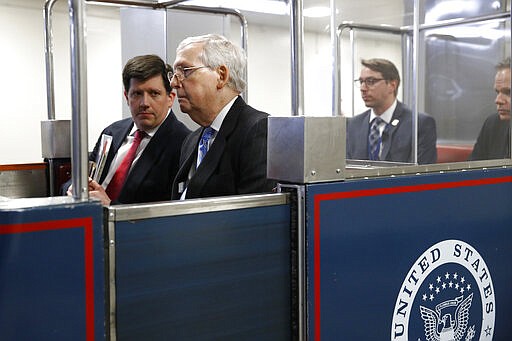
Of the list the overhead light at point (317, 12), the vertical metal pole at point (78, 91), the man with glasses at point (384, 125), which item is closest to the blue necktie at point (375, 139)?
the man with glasses at point (384, 125)

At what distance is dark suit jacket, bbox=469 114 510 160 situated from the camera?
3.19 m

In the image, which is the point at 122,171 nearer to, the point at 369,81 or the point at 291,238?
the point at 291,238

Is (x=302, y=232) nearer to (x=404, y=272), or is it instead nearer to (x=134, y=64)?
(x=404, y=272)

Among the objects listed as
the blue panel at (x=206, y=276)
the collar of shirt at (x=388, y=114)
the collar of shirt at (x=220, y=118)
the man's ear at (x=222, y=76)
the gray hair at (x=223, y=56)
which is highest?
the gray hair at (x=223, y=56)

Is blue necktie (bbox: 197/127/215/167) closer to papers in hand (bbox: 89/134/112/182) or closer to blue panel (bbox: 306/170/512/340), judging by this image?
blue panel (bbox: 306/170/512/340)

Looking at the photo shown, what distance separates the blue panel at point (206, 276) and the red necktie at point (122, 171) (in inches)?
48.0

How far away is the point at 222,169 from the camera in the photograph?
251 centimetres

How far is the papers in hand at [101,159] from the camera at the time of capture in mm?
3357

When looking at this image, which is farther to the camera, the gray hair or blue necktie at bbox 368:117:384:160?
blue necktie at bbox 368:117:384:160

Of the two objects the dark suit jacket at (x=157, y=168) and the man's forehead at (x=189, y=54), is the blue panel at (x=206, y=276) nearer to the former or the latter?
the man's forehead at (x=189, y=54)

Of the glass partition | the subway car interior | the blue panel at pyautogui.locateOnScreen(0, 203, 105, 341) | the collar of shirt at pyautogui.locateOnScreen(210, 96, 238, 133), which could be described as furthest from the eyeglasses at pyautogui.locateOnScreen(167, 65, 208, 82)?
the glass partition

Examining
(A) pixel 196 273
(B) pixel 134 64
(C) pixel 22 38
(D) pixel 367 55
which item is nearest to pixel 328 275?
(A) pixel 196 273

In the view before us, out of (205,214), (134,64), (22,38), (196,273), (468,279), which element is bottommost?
(468,279)

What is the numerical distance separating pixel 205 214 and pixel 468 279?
3.99ft
